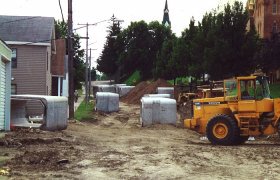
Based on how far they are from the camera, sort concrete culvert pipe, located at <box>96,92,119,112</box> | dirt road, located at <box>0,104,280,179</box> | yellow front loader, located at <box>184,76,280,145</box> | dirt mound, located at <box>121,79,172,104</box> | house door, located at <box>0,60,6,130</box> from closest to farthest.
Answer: dirt road, located at <box>0,104,280,179</box>
yellow front loader, located at <box>184,76,280,145</box>
house door, located at <box>0,60,6,130</box>
concrete culvert pipe, located at <box>96,92,119,112</box>
dirt mound, located at <box>121,79,172,104</box>

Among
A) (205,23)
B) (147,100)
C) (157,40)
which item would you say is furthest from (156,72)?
(147,100)

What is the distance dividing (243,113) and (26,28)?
1002 inches

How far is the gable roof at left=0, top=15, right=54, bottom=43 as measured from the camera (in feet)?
137

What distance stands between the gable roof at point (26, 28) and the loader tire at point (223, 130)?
22351 mm

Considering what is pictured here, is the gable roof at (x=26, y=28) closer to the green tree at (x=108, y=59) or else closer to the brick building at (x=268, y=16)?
the brick building at (x=268, y=16)

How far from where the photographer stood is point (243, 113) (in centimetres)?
2169

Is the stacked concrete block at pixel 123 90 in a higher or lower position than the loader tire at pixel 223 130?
higher

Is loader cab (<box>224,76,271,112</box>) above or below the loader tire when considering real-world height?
above

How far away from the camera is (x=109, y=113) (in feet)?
155

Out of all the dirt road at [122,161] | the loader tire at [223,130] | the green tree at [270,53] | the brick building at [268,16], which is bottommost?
the dirt road at [122,161]

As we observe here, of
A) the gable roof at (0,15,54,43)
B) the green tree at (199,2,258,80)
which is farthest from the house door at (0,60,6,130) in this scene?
the green tree at (199,2,258,80)

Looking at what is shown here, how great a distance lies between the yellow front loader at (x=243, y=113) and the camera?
21.4m

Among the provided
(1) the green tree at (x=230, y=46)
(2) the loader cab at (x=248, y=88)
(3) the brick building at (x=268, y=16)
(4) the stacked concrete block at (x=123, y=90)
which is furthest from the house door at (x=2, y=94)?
(3) the brick building at (x=268, y=16)

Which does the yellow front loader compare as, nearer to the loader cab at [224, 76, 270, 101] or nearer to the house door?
the loader cab at [224, 76, 270, 101]
